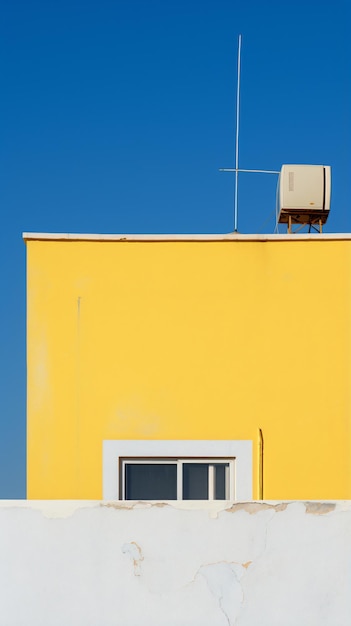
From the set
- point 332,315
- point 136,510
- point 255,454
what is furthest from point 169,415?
point 332,315

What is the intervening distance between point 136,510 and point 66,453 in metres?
1.44

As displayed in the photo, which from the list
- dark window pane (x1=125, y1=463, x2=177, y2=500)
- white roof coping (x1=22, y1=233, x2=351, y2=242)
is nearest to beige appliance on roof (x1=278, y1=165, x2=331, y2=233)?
white roof coping (x1=22, y1=233, x2=351, y2=242)

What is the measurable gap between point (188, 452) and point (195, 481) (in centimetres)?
30

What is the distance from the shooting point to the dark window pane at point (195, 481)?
7387 mm

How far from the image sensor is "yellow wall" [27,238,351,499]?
7422mm

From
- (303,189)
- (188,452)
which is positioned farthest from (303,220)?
(188,452)

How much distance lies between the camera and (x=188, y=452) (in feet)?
24.2

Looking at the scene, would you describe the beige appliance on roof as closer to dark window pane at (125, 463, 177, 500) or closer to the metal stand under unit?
the metal stand under unit

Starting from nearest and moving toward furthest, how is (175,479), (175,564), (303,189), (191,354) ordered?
1. (175,564)
2. (175,479)
3. (191,354)
4. (303,189)

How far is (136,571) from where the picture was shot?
6.19 m

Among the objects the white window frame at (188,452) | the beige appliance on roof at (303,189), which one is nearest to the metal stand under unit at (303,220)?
the beige appliance on roof at (303,189)

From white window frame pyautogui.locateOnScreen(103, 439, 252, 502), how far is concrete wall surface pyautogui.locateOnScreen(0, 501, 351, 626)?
1.14 m

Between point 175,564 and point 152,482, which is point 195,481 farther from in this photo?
point 175,564

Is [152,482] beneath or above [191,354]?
beneath
